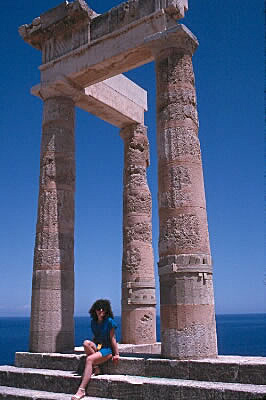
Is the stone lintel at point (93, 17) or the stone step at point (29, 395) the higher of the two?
the stone lintel at point (93, 17)

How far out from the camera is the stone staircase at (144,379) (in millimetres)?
7573

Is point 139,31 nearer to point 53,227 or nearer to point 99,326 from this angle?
point 53,227

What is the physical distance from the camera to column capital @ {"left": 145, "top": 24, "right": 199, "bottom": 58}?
10.4 metres

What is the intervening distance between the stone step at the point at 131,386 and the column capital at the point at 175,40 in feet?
24.2

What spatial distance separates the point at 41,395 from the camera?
909 centimetres

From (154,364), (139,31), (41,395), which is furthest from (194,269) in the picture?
(139,31)

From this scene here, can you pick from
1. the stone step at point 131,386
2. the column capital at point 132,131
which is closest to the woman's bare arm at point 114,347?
the stone step at point 131,386

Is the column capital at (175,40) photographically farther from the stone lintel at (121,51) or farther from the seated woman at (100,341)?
the seated woman at (100,341)

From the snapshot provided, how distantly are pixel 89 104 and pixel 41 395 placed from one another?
29.4 feet

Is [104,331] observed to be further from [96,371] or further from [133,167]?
[133,167]

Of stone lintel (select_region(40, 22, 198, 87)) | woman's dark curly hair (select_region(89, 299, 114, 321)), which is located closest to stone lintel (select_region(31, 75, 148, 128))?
stone lintel (select_region(40, 22, 198, 87))

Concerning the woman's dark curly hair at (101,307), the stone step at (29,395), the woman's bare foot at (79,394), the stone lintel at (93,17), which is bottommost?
the stone step at (29,395)

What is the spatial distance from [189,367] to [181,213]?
3083 mm

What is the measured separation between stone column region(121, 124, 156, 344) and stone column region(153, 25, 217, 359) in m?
4.51
